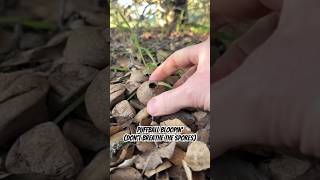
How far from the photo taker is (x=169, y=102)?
157cm

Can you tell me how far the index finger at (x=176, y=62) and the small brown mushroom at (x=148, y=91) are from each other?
2 cm

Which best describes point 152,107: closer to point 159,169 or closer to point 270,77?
point 159,169

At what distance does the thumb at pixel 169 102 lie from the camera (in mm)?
1566

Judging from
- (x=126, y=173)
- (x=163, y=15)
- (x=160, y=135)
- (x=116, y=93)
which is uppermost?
(x=163, y=15)

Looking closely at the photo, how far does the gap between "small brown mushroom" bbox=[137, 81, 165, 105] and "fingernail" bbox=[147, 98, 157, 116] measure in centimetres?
1

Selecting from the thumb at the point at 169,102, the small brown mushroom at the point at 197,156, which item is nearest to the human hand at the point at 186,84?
the thumb at the point at 169,102

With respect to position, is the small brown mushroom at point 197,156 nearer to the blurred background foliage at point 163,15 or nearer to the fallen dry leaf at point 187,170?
the fallen dry leaf at point 187,170

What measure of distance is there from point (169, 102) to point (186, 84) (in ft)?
0.22

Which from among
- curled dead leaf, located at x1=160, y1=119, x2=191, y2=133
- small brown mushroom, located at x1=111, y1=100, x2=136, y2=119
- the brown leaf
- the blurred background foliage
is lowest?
the brown leaf

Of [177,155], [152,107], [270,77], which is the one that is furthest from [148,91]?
[270,77]

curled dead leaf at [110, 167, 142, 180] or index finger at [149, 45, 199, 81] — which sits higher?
index finger at [149, 45, 199, 81]

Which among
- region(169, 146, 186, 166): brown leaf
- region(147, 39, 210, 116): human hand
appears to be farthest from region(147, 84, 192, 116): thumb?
region(169, 146, 186, 166): brown leaf

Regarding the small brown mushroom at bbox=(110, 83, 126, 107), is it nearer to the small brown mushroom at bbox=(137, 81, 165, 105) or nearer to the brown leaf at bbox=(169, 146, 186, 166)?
the small brown mushroom at bbox=(137, 81, 165, 105)

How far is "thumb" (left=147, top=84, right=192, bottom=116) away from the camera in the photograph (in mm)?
1566
